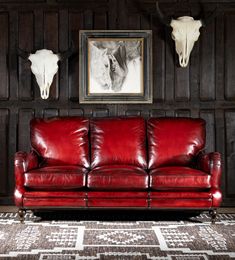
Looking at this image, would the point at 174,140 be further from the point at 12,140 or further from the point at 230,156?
the point at 12,140

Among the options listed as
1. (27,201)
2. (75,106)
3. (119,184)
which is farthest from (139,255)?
(75,106)

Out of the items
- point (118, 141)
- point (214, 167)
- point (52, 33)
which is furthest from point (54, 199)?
point (52, 33)

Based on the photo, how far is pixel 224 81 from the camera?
623 cm

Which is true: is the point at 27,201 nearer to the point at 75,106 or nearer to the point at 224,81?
the point at 75,106

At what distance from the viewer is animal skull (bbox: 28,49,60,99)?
6.01 m

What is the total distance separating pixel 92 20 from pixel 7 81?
123 cm

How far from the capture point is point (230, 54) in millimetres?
6230

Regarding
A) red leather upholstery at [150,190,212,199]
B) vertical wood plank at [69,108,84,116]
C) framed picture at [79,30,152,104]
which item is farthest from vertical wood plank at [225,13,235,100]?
vertical wood plank at [69,108,84,116]

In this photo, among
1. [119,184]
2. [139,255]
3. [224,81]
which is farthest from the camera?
[224,81]

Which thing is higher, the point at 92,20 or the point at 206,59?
the point at 92,20

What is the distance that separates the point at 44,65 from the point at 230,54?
7.08 ft

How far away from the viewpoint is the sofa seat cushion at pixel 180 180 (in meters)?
5.04

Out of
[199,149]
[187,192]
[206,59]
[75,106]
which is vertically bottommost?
[187,192]

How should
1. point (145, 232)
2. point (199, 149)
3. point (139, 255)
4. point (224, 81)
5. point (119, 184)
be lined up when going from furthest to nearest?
point (224, 81)
point (199, 149)
point (119, 184)
point (145, 232)
point (139, 255)
